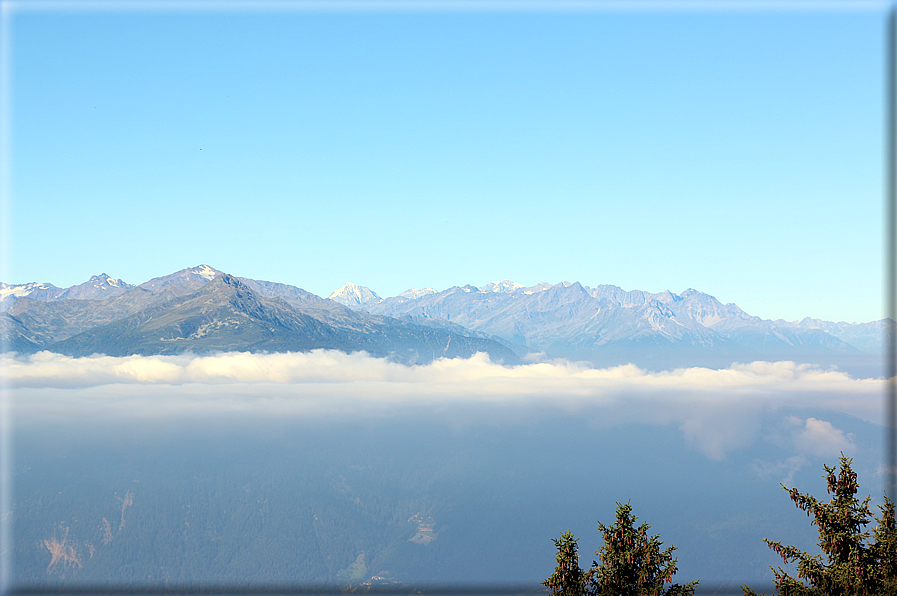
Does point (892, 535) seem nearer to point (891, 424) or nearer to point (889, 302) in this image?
point (891, 424)

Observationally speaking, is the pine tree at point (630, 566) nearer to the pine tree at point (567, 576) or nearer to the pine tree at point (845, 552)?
the pine tree at point (567, 576)

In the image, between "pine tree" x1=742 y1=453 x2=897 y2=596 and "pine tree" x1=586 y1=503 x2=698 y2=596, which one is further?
"pine tree" x1=586 y1=503 x2=698 y2=596

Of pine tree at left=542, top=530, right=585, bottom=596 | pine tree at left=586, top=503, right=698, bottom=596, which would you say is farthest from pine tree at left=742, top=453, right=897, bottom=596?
pine tree at left=542, top=530, right=585, bottom=596

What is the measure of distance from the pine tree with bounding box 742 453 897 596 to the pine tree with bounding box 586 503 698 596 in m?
3.04

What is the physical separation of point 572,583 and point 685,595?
4695mm

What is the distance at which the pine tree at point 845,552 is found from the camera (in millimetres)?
23016

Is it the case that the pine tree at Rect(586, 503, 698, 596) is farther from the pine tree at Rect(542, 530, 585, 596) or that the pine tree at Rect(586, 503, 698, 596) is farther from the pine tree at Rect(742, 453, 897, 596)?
the pine tree at Rect(742, 453, 897, 596)

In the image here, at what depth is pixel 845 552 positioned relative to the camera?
23.9 metres

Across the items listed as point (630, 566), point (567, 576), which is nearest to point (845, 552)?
point (630, 566)

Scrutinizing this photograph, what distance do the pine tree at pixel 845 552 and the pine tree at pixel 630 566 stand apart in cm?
304

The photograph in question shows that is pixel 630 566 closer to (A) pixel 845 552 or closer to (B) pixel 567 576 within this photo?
(B) pixel 567 576

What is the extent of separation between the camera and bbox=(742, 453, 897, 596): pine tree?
23.0 m

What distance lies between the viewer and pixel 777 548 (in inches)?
973

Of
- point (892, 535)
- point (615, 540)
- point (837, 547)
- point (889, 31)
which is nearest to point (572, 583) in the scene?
point (615, 540)
